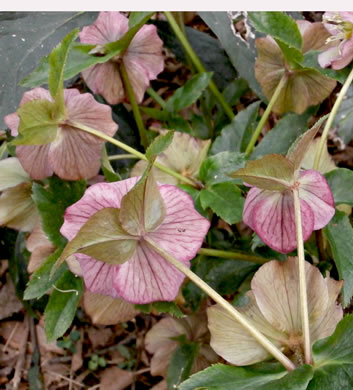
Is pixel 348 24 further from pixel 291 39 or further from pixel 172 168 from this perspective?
pixel 172 168

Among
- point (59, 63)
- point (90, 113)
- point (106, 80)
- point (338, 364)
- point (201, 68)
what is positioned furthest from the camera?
point (201, 68)

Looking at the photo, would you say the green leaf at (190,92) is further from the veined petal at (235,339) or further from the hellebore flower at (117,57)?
the veined petal at (235,339)

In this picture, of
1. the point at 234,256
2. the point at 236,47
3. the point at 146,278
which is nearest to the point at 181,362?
the point at 234,256

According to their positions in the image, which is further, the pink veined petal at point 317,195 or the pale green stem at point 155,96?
the pale green stem at point 155,96

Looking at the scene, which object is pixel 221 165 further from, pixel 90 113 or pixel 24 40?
pixel 24 40

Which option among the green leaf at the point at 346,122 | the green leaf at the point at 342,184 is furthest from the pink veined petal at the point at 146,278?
the green leaf at the point at 346,122

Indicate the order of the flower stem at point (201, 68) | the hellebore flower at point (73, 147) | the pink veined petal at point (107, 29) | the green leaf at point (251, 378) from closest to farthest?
1. the green leaf at point (251, 378)
2. the hellebore flower at point (73, 147)
3. the pink veined petal at point (107, 29)
4. the flower stem at point (201, 68)

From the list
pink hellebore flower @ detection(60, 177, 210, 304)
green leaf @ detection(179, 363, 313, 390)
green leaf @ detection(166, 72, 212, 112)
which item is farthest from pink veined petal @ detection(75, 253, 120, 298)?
green leaf @ detection(166, 72, 212, 112)
